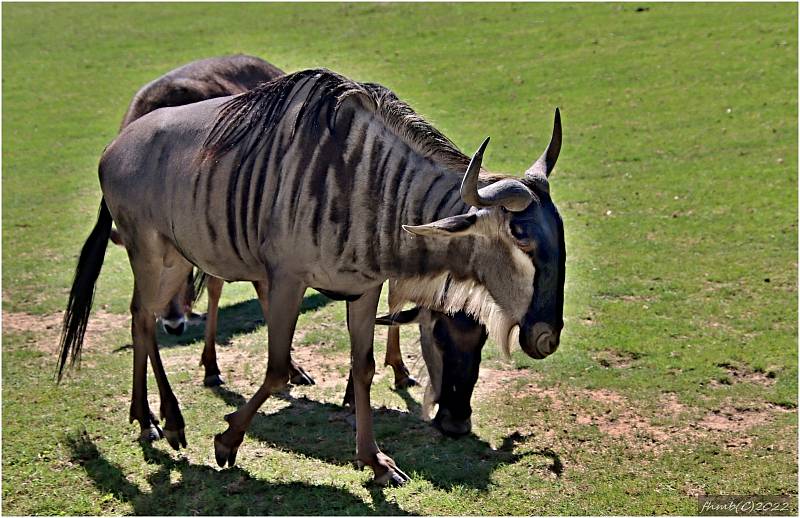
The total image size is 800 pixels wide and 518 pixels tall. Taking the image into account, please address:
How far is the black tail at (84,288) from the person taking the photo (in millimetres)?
7531

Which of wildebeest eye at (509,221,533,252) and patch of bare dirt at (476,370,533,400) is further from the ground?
wildebeest eye at (509,221,533,252)

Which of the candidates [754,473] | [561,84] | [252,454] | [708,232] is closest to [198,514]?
[252,454]

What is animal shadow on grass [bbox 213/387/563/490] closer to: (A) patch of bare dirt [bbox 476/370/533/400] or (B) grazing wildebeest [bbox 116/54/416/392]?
(B) grazing wildebeest [bbox 116/54/416/392]

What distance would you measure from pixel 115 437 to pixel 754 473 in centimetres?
432

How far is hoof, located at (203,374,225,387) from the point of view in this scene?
8062 millimetres

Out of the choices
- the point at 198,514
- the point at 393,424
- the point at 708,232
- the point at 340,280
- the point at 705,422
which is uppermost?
the point at 708,232

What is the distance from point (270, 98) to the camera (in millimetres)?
6508

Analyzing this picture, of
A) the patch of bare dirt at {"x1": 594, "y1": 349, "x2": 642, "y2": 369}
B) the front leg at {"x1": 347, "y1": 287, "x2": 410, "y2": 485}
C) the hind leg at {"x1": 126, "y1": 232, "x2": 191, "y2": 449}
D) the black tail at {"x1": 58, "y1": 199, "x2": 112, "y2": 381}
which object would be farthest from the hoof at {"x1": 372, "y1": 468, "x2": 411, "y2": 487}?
the black tail at {"x1": 58, "y1": 199, "x2": 112, "y2": 381}

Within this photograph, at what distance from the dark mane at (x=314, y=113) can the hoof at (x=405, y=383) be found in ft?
8.31

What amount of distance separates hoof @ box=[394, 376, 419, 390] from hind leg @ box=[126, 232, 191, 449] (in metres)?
1.82

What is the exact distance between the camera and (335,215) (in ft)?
19.6

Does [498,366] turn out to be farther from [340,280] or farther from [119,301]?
[119,301]

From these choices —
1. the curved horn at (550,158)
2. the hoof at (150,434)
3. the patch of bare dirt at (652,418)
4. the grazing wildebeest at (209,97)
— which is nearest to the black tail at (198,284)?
the grazing wildebeest at (209,97)

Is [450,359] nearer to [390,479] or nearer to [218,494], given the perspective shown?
[390,479]
